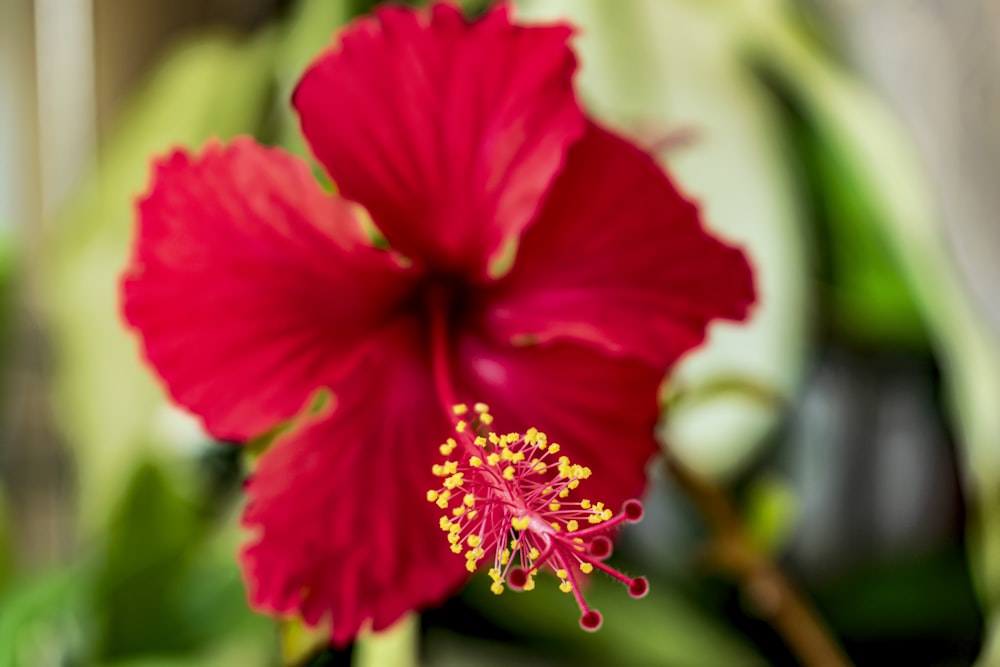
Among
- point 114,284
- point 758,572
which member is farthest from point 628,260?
point 114,284

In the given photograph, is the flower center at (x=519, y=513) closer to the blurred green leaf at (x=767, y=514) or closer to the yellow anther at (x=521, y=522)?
the yellow anther at (x=521, y=522)

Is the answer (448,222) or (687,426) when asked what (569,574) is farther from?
(687,426)

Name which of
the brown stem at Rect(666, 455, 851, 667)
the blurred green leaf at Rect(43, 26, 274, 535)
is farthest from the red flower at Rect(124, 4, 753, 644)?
the blurred green leaf at Rect(43, 26, 274, 535)

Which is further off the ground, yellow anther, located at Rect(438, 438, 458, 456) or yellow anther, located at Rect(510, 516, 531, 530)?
yellow anther, located at Rect(438, 438, 458, 456)

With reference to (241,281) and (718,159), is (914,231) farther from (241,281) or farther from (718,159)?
(241,281)

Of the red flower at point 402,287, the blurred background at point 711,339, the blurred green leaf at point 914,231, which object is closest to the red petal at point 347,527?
the red flower at point 402,287

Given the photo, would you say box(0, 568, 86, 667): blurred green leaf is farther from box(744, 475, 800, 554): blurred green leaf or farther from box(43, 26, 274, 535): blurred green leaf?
box(744, 475, 800, 554): blurred green leaf
